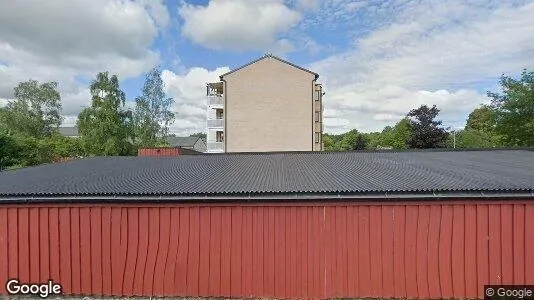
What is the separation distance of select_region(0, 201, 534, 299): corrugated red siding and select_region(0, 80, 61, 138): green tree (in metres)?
50.3

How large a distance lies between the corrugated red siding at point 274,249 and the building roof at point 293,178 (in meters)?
0.39

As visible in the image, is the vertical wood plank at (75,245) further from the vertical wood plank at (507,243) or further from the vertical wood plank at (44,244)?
the vertical wood plank at (507,243)

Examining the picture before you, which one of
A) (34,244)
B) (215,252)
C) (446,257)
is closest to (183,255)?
(215,252)

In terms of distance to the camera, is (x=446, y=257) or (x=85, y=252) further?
(x=85, y=252)

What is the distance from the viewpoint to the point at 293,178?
859cm

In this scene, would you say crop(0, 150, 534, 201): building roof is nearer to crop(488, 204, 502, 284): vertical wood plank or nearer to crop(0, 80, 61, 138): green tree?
crop(488, 204, 502, 284): vertical wood plank

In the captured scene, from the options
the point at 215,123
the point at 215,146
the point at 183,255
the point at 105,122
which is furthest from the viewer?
the point at 215,123

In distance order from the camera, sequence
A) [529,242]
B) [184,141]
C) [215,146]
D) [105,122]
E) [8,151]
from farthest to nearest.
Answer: [184,141] < [215,146] < [105,122] < [8,151] < [529,242]

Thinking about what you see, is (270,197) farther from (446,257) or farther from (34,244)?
(34,244)

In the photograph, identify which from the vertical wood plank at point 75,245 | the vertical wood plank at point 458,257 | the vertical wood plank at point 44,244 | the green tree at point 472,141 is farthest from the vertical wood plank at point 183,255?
the green tree at point 472,141

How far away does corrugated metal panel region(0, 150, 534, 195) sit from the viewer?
24.6 feet

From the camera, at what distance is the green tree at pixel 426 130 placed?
42.4 metres

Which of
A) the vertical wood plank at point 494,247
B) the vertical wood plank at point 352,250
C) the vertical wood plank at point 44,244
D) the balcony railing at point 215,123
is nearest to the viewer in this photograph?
the vertical wood plank at point 494,247

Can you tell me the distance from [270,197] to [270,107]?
29358 mm
